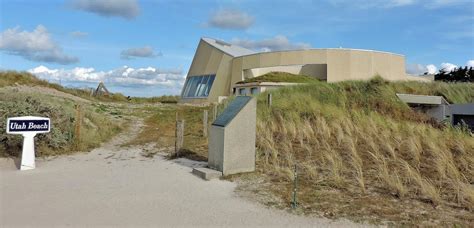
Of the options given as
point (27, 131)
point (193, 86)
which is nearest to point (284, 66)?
point (193, 86)

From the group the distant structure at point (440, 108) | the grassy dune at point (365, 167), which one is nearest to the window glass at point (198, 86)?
the distant structure at point (440, 108)

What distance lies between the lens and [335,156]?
31.2ft

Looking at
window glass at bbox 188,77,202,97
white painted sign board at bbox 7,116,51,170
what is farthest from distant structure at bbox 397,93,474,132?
window glass at bbox 188,77,202,97

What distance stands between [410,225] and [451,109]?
2103 centimetres

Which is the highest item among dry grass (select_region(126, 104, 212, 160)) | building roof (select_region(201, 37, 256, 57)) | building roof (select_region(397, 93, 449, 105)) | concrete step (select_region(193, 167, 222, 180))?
building roof (select_region(201, 37, 256, 57))

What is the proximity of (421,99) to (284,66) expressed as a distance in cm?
1912

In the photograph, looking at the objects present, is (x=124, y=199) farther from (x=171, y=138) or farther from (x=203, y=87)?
(x=203, y=87)

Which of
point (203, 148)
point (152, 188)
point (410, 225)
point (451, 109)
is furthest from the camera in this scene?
point (451, 109)

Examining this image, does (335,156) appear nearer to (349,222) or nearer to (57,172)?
(349,222)

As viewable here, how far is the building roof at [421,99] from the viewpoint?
2325 centimetres

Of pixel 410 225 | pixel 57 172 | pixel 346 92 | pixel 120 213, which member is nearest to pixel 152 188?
pixel 120 213

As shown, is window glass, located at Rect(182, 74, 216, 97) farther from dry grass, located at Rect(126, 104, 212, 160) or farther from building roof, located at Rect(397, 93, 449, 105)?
dry grass, located at Rect(126, 104, 212, 160)

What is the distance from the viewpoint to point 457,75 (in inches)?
2141

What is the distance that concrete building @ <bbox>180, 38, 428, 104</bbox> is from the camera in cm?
3866
